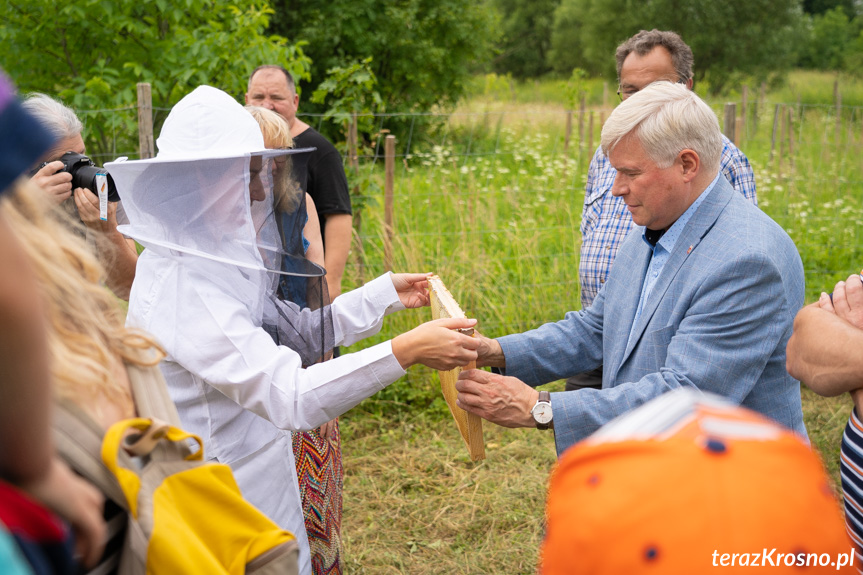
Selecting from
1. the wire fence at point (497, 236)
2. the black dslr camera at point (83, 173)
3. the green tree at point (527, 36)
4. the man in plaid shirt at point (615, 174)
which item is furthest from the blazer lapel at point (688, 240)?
the green tree at point (527, 36)

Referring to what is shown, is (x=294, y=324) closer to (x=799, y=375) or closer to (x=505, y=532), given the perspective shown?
(x=799, y=375)

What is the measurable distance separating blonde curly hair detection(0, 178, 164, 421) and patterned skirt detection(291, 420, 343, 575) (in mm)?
1684

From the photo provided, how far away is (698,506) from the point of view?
0.81 meters

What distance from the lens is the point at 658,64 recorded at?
3.80m

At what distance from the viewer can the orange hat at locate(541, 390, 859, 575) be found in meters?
0.80

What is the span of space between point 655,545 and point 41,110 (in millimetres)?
3120

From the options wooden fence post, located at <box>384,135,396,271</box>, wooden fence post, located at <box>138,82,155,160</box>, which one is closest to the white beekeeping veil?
wooden fence post, located at <box>138,82,155,160</box>

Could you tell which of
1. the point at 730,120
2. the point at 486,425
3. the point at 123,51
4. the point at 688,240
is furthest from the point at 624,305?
the point at 123,51

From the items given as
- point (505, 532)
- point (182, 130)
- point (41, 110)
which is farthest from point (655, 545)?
point (505, 532)

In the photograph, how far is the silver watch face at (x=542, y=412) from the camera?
2262 mm

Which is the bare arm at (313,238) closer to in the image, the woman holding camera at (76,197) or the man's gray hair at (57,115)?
the woman holding camera at (76,197)

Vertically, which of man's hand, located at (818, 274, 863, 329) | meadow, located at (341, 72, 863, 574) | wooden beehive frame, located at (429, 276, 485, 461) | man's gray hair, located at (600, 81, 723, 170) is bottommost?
meadow, located at (341, 72, 863, 574)

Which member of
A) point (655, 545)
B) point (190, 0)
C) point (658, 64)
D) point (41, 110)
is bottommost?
point (655, 545)

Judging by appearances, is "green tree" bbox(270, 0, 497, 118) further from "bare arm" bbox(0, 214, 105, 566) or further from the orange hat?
the orange hat
